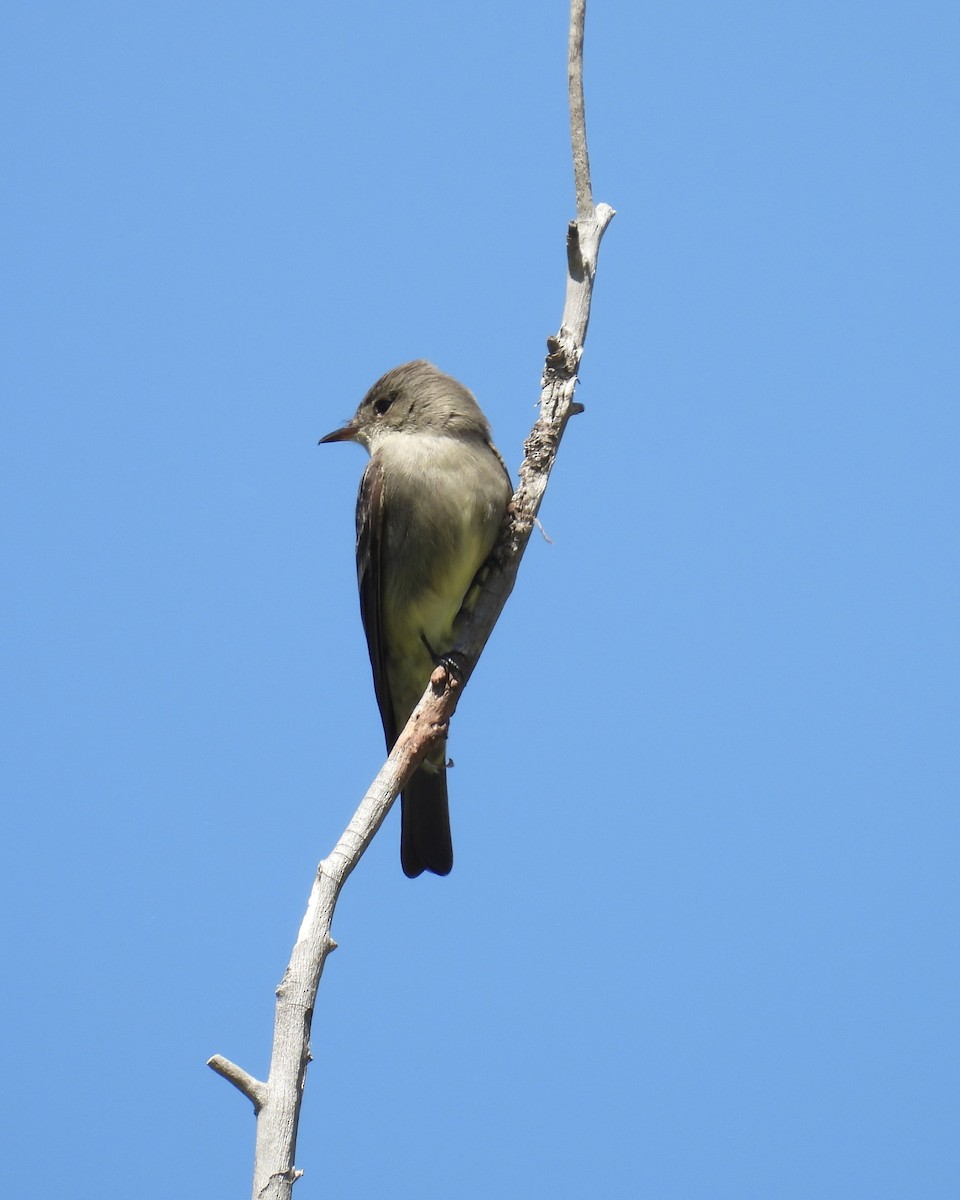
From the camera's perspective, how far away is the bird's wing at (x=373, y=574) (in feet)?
20.5

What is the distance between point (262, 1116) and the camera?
353cm

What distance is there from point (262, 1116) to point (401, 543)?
10.1 feet

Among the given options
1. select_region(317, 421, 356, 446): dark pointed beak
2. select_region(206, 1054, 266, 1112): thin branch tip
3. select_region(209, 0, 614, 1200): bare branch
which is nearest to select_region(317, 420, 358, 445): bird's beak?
select_region(317, 421, 356, 446): dark pointed beak

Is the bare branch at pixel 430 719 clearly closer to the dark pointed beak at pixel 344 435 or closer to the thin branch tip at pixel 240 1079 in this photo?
the thin branch tip at pixel 240 1079

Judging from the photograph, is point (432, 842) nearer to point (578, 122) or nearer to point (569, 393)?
point (569, 393)

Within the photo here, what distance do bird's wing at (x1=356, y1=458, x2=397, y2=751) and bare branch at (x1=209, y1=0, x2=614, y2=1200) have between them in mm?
657

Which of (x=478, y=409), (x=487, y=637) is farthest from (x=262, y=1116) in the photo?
(x=478, y=409)

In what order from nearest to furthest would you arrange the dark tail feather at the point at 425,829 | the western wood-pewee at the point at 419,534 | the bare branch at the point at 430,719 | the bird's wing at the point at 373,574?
the bare branch at the point at 430,719 < the western wood-pewee at the point at 419,534 < the bird's wing at the point at 373,574 < the dark tail feather at the point at 425,829

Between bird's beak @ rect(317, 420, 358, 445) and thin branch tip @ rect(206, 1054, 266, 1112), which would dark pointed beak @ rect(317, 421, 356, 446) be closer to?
bird's beak @ rect(317, 420, 358, 445)

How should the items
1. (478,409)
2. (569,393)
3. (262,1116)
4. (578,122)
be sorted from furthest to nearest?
1. (478,409)
2. (569,393)
3. (578,122)
4. (262,1116)

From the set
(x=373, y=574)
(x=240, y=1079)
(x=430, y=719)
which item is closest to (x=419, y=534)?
(x=373, y=574)

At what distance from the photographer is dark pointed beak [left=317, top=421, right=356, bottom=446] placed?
6840 mm

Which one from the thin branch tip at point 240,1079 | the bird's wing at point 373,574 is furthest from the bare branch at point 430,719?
the bird's wing at point 373,574

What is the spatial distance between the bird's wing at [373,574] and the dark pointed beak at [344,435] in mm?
435
